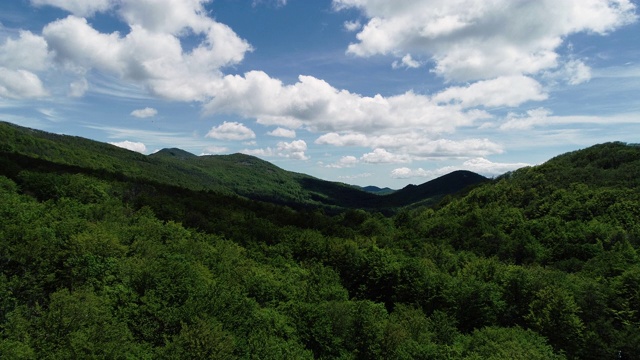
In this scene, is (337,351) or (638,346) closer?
(337,351)

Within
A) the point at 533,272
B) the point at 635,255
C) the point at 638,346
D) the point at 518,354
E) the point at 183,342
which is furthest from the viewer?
the point at 635,255

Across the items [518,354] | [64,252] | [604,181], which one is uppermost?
[604,181]

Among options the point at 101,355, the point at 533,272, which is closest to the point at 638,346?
the point at 533,272

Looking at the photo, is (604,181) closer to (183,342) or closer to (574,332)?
(574,332)

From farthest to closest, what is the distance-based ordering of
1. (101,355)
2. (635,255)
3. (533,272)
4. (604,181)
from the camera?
1. (604,181)
2. (635,255)
3. (533,272)
4. (101,355)

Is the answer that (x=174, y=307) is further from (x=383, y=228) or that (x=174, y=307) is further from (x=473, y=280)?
(x=383, y=228)

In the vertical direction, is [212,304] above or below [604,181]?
below
